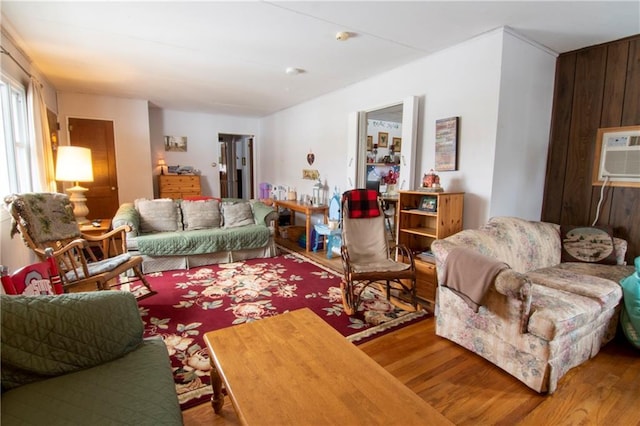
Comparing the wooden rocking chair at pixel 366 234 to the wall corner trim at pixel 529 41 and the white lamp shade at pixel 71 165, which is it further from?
the white lamp shade at pixel 71 165

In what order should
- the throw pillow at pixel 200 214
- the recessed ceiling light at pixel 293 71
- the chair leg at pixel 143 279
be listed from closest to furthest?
the chair leg at pixel 143 279, the recessed ceiling light at pixel 293 71, the throw pillow at pixel 200 214

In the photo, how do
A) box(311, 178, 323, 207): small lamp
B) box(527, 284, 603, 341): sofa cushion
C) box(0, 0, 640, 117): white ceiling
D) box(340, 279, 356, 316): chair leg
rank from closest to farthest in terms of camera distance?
box(527, 284, 603, 341): sofa cushion, box(0, 0, 640, 117): white ceiling, box(340, 279, 356, 316): chair leg, box(311, 178, 323, 207): small lamp

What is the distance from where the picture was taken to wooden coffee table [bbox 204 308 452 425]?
1096 millimetres

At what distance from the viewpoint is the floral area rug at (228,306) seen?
208cm

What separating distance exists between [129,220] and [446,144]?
11.6ft

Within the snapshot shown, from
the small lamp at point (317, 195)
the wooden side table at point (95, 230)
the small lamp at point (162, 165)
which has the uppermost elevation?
the small lamp at point (162, 165)

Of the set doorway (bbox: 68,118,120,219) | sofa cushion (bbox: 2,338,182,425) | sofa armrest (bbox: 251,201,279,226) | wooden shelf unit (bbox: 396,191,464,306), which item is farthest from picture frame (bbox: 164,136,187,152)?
sofa cushion (bbox: 2,338,182,425)

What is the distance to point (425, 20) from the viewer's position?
2.55 metres

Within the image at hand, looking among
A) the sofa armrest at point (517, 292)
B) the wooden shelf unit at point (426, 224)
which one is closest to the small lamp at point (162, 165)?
the wooden shelf unit at point (426, 224)

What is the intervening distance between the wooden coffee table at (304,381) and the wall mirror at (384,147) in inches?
95.1

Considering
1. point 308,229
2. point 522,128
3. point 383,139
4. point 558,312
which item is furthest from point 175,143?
point 558,312

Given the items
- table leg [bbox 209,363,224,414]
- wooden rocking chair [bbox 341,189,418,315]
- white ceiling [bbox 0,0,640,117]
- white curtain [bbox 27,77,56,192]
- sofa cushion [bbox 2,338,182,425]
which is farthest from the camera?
white curtain [bbox 27,77,56,192]

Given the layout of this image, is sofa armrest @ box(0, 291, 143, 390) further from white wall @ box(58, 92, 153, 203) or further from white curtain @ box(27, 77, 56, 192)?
white wall @ box(58, 92, 153, 203)

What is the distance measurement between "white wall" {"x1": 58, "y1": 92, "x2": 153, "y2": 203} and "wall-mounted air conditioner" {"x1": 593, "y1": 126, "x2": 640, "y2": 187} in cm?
641
